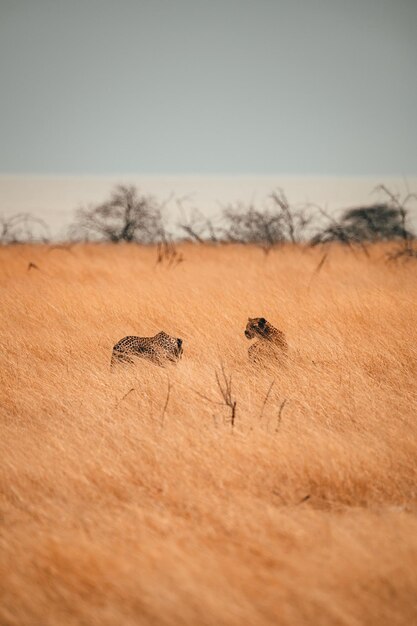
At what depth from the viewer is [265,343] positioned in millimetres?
4348

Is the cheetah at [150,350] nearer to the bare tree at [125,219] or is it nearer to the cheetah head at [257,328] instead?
the cheetah head at [257,328]

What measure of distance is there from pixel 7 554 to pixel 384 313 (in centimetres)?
471

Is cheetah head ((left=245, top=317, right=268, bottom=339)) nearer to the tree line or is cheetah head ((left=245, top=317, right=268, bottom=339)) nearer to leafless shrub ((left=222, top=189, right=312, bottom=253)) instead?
leafless shrub ((left=222, top=189, right=312, bottom=253))

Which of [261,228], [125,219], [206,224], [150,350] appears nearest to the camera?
[150,350]

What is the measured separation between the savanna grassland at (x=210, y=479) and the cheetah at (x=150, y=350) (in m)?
0.15

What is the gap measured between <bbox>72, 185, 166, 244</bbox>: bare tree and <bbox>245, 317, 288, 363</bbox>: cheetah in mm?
10098

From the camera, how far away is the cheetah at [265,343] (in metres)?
4.23

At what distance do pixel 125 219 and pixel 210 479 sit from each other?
42.4 feet

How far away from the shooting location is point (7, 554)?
1960mm

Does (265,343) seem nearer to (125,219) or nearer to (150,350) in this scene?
(150,350)

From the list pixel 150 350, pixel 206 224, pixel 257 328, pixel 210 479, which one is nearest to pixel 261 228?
pixel 206 224

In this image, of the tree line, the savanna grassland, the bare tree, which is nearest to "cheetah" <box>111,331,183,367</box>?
the savanna grassland

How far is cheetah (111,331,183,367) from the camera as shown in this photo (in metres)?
4.11

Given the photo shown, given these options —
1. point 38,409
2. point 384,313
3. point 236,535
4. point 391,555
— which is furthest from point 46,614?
point 384,313
